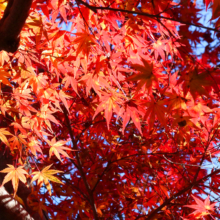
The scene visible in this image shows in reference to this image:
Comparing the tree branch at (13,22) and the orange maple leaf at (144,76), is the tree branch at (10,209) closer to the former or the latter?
the tree branch at (13,22)

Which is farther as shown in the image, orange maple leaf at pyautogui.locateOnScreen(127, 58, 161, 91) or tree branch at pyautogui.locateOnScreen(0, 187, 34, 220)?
tree branch at pyautogui.locateOnScreen(0, 187, 34, 220)

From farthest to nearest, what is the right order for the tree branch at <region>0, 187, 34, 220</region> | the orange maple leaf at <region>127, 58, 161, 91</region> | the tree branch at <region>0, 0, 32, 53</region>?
the tree branch at <region>0, 187, 34, 220</region> → the orange maple leaf at <region>127, 58, 161, 91</region> → the tree branch at <region>0, 0, 32, 53</region>

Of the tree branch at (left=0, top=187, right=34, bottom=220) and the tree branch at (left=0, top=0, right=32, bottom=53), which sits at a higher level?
the tree branch at (left=0, top=0, right=32, bottom=53)

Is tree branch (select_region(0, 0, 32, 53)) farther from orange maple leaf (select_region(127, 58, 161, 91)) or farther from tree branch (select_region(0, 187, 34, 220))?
tree branch (select_region(0, 187, 34, 220))

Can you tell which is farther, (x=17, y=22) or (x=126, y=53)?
(x=126, y=53)

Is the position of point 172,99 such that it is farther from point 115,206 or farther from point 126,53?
point 115,206

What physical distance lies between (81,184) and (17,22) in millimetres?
1654

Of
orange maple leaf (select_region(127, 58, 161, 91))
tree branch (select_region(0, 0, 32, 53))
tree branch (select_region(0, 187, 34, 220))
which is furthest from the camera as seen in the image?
tree branch (select_region(0, 187, 34, 220))

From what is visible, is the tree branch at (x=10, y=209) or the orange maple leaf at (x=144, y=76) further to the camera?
the tree branch at (x=10, y=209)

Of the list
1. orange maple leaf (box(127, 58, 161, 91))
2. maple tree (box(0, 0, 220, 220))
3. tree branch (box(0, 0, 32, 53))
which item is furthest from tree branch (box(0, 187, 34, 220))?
orange maple leaf (box(127, 58, 161, 91))

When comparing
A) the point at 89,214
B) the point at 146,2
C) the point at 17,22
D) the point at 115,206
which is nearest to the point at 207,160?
the point at 115,206

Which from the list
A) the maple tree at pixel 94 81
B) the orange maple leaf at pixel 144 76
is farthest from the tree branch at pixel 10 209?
the orange maple leaf at pixel 144 76

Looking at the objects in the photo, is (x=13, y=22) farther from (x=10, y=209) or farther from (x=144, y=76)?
(x=10, y=209)

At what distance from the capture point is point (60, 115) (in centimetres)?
209
